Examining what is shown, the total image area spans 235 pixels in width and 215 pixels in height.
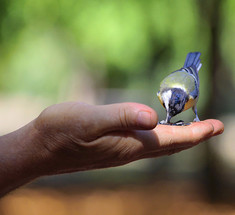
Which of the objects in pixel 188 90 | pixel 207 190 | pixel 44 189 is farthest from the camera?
pixel 44 189

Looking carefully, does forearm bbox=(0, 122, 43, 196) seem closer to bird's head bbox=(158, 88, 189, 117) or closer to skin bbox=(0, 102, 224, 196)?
skin bbox=(0, 102, 224, 196)

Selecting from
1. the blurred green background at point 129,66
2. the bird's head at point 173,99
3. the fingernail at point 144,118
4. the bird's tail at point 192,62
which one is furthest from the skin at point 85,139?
the blurred green background at point 129,66

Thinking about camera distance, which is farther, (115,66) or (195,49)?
(115,66)

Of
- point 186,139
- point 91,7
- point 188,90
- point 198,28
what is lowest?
point 186,139

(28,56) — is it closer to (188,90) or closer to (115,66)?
(115,66)

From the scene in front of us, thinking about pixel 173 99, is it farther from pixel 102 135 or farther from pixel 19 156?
pixel 19 156

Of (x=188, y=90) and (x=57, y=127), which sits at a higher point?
(x=188, y=90)

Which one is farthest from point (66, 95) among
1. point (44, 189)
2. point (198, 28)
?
point (198, 28)
